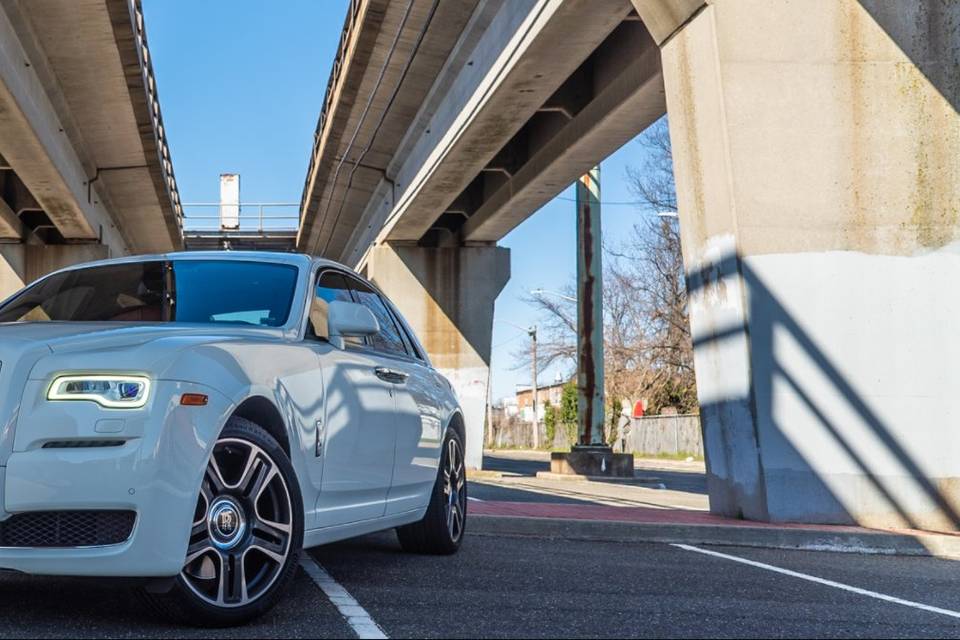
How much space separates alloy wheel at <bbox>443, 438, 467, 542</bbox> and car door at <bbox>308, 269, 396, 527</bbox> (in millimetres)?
1122

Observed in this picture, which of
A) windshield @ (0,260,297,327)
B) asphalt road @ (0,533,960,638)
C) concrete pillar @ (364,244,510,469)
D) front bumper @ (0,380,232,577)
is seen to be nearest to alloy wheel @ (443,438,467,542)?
asphalt road @ (0,533,960,638)

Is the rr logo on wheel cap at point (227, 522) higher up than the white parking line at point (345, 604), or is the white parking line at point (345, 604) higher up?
the rr logo on wheel cap at point (227, 522)

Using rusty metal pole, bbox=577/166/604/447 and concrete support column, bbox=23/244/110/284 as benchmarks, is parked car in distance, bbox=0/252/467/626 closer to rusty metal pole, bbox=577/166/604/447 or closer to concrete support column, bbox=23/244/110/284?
rusty metal pole, bbox=577/166/604/447

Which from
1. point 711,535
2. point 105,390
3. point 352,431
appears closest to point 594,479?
point 711,535

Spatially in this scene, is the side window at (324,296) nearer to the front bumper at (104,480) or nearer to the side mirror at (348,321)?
the side mirror at (348,321)

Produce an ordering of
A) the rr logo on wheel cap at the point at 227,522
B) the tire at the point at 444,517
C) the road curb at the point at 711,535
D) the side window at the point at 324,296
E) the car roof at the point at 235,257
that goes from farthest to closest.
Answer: the road curb at the point at 711,535 < the tire at the point at 444,517 < the car roof at the point at 235,257 < the side window at the point at 324,296 < the rr logo on wheel cap at the point at 227,522

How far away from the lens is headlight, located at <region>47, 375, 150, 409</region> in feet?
13.4

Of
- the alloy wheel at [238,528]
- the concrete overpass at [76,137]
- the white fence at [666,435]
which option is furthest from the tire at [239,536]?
the white fence at [666,435]

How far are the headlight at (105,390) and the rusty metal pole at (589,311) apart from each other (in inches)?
702

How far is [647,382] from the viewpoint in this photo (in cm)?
5081

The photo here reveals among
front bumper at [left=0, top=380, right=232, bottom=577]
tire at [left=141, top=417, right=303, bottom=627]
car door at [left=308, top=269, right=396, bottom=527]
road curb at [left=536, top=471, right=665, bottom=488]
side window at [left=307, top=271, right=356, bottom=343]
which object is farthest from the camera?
road curb at [left=536, top=471, right=665, bottom=488]

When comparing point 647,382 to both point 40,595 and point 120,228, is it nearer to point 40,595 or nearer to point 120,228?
point 120,228

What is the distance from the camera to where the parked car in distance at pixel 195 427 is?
4.00 m

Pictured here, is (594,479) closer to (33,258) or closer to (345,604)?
(33,258)
